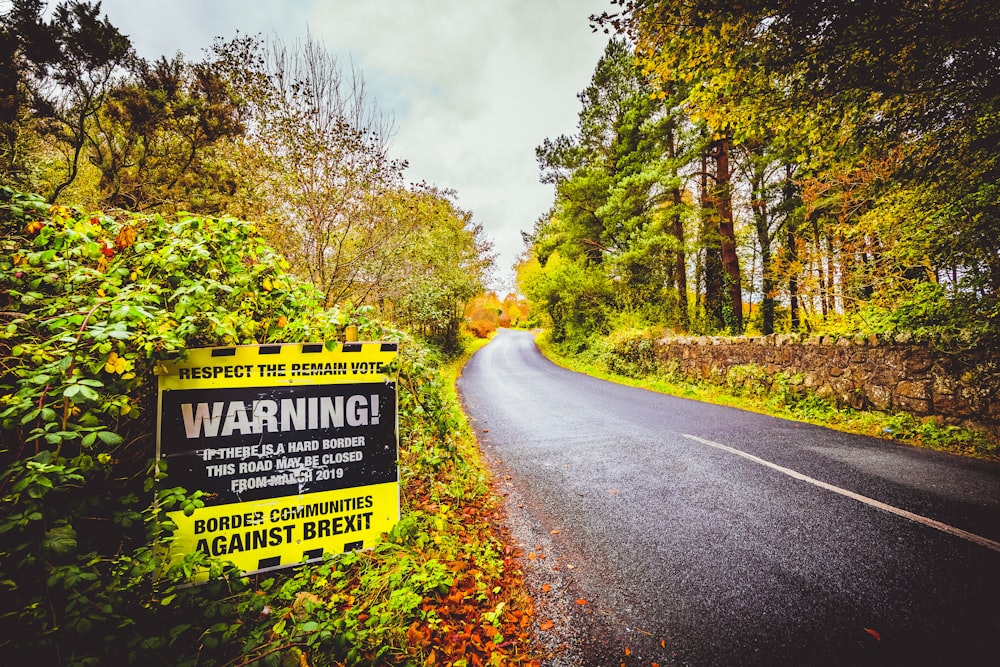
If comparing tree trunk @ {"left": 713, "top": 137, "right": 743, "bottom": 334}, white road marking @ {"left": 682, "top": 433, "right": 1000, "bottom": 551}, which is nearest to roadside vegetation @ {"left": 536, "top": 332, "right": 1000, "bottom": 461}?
white road marking @ {"left": 682, "top": 433, "right": 1000, "bottom": 551}

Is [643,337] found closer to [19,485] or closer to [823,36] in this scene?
[823,36]

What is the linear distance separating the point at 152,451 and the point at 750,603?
3979mm

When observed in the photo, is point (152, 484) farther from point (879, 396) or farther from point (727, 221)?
point (727, 221)

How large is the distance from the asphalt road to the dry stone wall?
56.6 inches

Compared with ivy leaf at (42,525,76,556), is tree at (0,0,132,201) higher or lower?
higher

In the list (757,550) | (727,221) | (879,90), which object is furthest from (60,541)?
(727,221)

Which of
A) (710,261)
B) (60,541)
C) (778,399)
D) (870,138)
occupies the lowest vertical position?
(778,399)

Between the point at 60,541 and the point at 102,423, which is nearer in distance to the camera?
the point at 60,541

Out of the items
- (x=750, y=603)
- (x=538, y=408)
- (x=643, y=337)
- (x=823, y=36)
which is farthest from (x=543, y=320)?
(x=750, y=603)

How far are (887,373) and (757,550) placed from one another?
19.8ft

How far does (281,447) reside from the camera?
7.34ft

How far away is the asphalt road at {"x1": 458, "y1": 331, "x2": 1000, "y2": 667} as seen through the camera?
220 centimetres

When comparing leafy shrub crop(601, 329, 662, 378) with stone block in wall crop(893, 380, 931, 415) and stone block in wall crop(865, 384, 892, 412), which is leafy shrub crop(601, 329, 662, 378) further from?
stone block in wall crop(893, 380, 931, 415)

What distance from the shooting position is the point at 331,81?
6.62 meters
